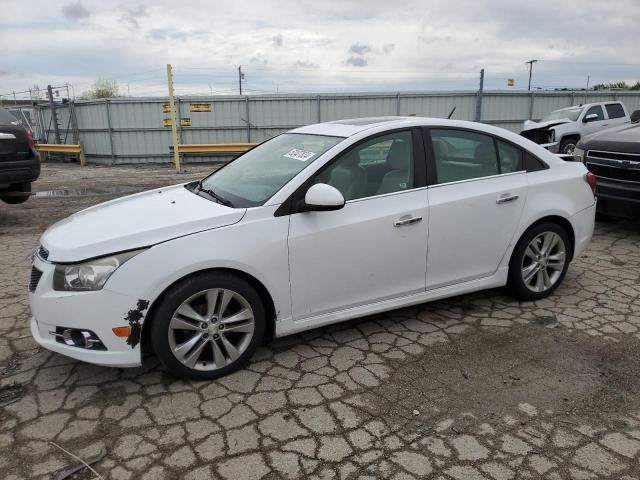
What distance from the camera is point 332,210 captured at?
3289 mm

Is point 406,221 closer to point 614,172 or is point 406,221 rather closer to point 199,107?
point 614,172

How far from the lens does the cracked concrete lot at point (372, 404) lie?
2.48 metres

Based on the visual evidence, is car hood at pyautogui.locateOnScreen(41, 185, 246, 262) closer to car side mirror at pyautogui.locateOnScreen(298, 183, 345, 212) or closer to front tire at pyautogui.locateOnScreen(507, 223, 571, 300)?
car side mirror at pyautogui.locateOnScreen(298, 183, 345, 212)

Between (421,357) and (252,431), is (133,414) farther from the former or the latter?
(421,357)

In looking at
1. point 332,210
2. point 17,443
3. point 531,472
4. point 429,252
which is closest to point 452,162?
point 429,252

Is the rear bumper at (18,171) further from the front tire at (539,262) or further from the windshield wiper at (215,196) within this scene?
the front tire at (539,262)

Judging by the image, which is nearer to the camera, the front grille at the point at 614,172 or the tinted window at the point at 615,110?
the front grille at the point at 614,172

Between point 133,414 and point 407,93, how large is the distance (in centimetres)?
1899

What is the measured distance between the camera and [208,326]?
3.11 metres

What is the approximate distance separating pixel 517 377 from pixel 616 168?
430 cm

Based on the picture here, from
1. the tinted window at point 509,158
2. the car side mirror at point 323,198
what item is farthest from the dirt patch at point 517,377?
the tinted window at point 509,158

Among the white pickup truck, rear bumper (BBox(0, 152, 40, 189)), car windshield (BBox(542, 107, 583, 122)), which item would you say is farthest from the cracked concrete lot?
car windshield (BBox(542, 107, 583, 122))

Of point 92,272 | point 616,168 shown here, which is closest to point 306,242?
point 92,272

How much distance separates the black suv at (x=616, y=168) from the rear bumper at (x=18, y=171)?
768 cm
